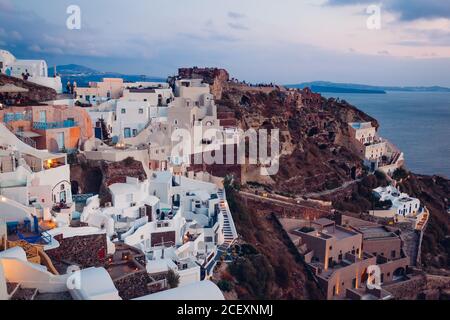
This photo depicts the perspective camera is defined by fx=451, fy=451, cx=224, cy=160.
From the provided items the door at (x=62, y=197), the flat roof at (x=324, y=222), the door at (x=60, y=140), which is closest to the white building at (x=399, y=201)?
the flat roof at (x=324, y=222)

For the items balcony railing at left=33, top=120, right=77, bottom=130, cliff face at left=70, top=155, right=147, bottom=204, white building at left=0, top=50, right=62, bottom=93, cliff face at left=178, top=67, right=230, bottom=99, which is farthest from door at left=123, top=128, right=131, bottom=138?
cliff face at left=178, top=67, right=230, bottom=99

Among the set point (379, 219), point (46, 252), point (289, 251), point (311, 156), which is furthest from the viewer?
point (311, 156)

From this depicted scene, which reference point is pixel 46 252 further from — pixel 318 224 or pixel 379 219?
pixel 379 219

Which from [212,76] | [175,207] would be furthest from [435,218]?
[175,207]

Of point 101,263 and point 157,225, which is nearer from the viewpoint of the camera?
point 101,263

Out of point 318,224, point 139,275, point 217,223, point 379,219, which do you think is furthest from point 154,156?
point 379,219
